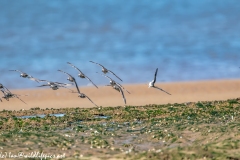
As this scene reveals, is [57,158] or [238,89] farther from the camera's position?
[238,89]

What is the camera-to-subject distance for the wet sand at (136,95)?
41875 millimetres

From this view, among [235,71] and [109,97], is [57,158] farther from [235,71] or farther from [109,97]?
[235,71]

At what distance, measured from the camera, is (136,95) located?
4622 centimetres

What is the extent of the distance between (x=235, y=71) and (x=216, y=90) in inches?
325

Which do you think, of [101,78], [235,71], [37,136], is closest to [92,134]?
[37,136]

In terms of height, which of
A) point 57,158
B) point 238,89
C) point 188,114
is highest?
point 238,89

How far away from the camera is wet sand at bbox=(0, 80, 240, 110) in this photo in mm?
41875

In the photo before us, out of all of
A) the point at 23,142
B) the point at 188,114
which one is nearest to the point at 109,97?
the point at 188,114

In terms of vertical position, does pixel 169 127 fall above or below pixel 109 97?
below

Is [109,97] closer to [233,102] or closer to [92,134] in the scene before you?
[233,102]

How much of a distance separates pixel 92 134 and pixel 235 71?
111ft

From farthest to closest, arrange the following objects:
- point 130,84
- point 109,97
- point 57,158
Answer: point 130,84 < point 109,97 < point 57,158

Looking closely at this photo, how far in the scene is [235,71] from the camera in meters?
55.1

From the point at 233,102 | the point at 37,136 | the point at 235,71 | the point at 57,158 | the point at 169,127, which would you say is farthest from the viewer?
the point at 235,71
